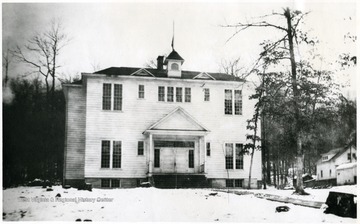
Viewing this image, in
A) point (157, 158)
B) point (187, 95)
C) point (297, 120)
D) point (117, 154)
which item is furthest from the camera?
point (157, 158)

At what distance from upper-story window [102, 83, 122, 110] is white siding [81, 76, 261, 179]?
0.10 meters

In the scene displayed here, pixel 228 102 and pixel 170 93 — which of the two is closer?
pixel 228 102

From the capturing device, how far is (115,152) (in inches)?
451

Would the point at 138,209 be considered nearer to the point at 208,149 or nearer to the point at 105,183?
the point at 105,183

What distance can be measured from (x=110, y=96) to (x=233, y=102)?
2862 millimetres

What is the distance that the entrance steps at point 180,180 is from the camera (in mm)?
11227

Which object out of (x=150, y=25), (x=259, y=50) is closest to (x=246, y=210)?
(x=259, y=50)

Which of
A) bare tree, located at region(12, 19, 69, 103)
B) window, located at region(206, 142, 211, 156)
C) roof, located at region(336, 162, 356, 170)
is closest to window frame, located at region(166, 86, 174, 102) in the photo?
window, located at region(206, 142, 211, 156)

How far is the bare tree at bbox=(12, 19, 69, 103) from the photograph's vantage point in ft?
32.9

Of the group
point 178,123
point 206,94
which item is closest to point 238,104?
point 206,94

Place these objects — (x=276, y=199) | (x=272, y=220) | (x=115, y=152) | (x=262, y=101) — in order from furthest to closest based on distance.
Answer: (x=115, y=152) → (x=262, y=101) → (x=276, y=199) → (x=272, y=220)

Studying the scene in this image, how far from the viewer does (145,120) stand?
458 inches

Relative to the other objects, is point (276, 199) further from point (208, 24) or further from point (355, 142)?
point (208, 24)

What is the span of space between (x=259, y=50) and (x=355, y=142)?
2.65 m
